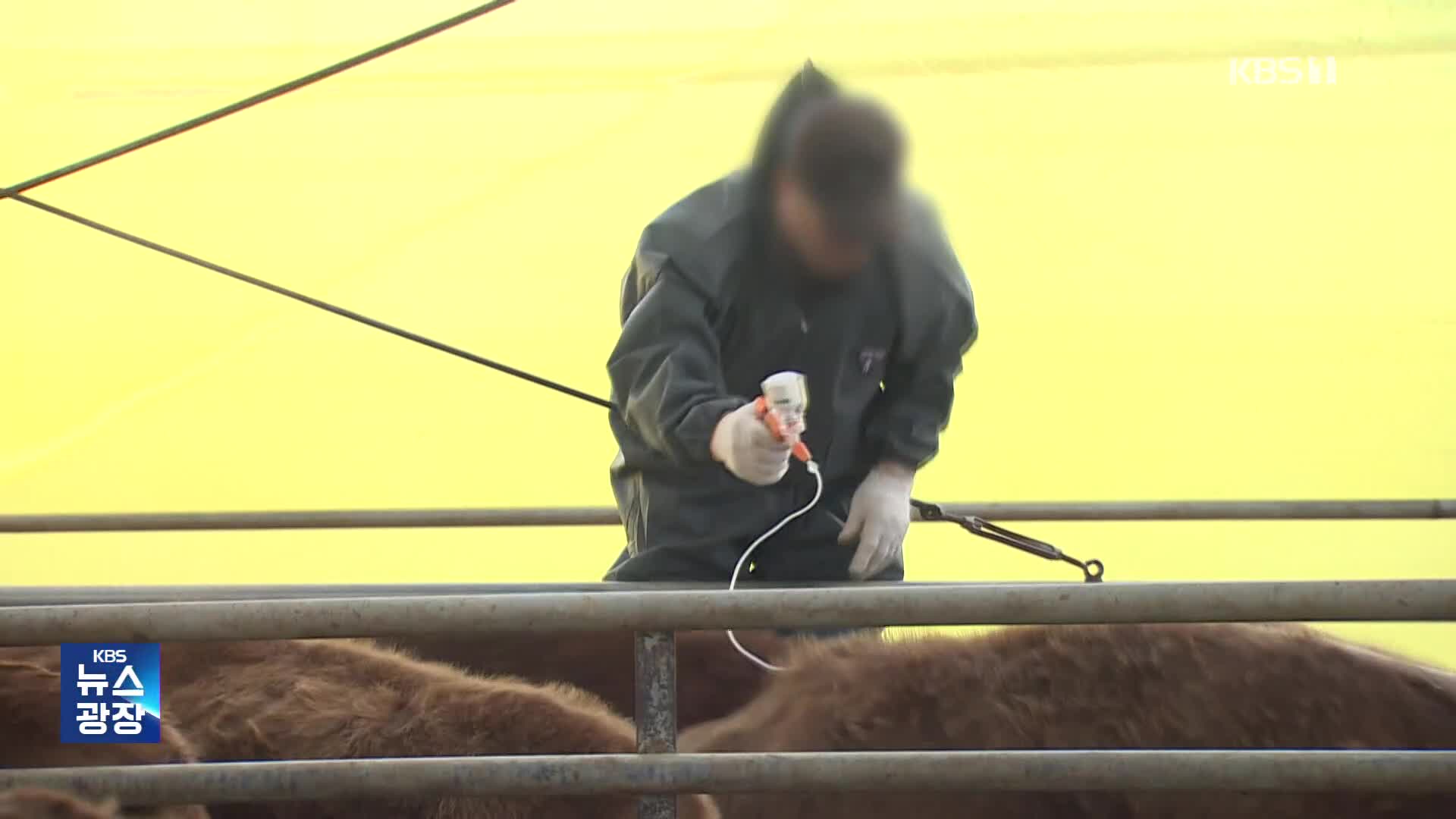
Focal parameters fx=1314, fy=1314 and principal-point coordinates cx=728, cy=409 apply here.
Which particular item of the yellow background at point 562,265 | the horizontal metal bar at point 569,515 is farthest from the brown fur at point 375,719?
the yellow background at point 562,265

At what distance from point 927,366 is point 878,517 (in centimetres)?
14

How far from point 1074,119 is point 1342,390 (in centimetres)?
78

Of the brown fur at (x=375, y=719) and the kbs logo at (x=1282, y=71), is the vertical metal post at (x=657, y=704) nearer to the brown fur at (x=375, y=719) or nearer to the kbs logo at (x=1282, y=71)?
the brown fur at (x=375, y=719)

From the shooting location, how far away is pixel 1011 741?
848mm

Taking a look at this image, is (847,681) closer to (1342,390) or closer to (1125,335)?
(1125,335)

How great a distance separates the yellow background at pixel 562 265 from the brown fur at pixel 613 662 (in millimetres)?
1417

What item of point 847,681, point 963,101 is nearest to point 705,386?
point 847,681

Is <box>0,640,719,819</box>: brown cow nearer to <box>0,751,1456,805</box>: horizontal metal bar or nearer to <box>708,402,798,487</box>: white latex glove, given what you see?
<box>0,751,1456,805</box>: horizontal metal bar

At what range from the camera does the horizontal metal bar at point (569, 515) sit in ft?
5.34

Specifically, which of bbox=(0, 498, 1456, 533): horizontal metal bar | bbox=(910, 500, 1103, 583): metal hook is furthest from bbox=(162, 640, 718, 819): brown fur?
bbox=(0, 498, 1456, 533): horizontal metal bar

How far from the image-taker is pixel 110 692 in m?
0.73

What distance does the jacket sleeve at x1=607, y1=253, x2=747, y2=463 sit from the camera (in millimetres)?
1009

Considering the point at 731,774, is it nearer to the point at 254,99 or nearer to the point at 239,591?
the point at 239,591

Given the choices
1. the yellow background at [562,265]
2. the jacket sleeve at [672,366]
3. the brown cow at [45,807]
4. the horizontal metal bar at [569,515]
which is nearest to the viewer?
the brown cow at [45,807]
